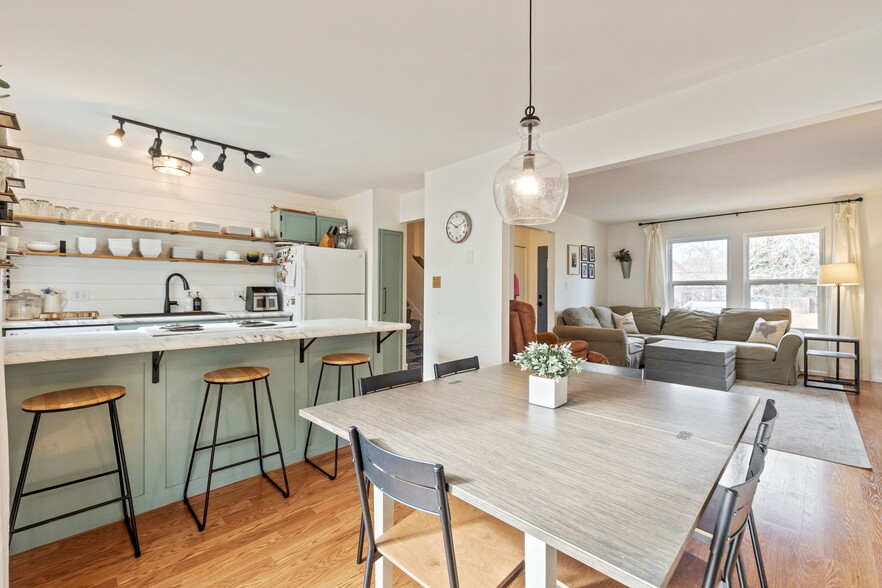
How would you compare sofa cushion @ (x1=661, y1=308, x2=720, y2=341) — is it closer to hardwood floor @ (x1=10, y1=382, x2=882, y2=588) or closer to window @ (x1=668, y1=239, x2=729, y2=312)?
window @ (x1=668, y1=239, x2=729, y2=312)

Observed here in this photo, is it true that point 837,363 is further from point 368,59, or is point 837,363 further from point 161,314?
point 161,314

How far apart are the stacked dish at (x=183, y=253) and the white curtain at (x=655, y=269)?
6.79 metres

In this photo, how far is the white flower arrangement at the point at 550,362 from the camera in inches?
61.6

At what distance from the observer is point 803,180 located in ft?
14.2

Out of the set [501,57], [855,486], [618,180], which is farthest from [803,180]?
[501,57]

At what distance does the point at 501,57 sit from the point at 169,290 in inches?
164

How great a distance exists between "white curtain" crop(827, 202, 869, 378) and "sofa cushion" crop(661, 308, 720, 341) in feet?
4.52

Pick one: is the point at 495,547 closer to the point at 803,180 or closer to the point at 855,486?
the point at 855,486

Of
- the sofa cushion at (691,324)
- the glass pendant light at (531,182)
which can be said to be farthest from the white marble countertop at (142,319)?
the sofa cushion at (691,324)

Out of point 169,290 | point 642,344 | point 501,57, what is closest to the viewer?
point 501,57

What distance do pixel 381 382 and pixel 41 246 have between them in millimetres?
3760

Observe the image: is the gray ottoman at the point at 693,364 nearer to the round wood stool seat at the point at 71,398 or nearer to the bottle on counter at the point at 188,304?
the round wood stool seat at the point at 71,398

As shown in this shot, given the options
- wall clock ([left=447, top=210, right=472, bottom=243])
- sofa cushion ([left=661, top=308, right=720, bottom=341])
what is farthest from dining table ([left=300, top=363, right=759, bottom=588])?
sofa cushion ([left=661, top=308, right=720, bottom=341])

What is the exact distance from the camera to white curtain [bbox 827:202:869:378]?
4.90 meters
